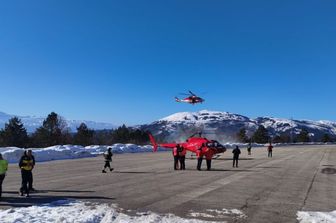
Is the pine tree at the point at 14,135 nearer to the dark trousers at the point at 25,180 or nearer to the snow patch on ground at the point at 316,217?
the dark trousers at the point at 25,180

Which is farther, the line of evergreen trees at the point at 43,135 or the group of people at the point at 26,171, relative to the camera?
the line of evergreen trees at the point at 43,135

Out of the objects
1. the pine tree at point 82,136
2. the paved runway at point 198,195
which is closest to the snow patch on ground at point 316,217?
the paved runway at point 198,195

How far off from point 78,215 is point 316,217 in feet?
20.9

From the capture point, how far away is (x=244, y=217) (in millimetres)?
11430

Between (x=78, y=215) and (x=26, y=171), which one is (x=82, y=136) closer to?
(x=26, y=171)

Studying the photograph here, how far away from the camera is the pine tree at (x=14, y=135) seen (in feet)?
244

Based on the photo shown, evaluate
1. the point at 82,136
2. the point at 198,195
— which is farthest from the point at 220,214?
the point at 82,136

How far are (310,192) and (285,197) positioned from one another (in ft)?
7.22

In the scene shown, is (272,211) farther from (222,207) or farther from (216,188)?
(216,188)

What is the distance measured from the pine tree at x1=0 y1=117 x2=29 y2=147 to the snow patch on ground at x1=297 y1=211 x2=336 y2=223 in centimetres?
6954

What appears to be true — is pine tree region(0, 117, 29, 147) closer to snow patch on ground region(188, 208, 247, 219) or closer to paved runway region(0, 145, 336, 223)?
paved runway region(0, 145, 336, 223)

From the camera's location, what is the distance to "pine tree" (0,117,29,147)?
74438 millimetres

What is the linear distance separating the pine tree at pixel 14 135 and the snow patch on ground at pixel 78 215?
66.5 meters

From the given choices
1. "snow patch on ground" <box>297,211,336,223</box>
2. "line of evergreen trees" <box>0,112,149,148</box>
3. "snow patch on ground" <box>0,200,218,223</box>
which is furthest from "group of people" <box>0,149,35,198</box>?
"line of evergreen trees" <box>0,112,149,148</box>
